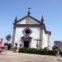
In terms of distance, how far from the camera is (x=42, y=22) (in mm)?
42188

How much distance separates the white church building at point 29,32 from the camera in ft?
136

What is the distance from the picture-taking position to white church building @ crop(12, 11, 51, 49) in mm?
41438

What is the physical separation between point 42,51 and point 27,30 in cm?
1427

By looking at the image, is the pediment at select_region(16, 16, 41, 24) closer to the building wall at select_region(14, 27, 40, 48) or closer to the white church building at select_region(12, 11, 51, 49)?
the white church building at select_region(12, 11, 51, 49)

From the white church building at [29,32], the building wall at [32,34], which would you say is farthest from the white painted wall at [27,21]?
the building wall at [32,34]

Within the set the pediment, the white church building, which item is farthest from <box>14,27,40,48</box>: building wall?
the pediment

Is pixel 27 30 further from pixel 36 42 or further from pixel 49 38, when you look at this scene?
pixel 49 38

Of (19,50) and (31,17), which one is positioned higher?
(31,17)

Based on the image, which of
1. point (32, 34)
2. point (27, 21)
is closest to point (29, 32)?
point (32, 34)

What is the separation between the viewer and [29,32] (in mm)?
42125

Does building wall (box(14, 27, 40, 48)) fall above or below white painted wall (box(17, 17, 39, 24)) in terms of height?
below

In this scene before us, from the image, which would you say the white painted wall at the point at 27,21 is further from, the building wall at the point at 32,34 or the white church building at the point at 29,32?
the building wall at the point at 32,34

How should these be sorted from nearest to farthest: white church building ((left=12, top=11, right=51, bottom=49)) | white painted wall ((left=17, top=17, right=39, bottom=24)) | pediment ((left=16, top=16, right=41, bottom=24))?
white church building ((left=12, top=11, right=51, bottom=49)), pediment ((left=16, top=16, right=41, bottom=24)), white painted wall ((left=17, top=17, right=39, bottom=24))

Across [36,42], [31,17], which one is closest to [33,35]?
[36,42]
